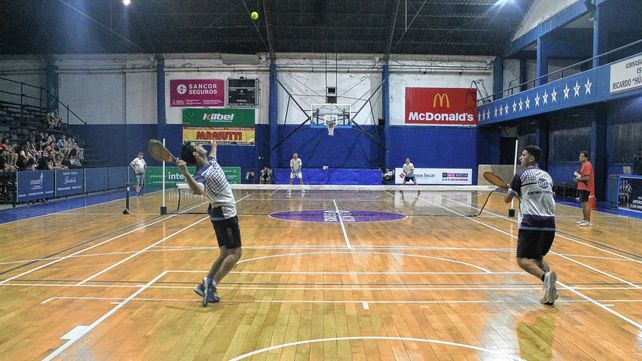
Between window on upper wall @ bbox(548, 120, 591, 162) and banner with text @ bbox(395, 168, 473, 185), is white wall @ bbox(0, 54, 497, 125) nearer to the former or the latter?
banner with text @ bbox(395, 168, 473, 185)

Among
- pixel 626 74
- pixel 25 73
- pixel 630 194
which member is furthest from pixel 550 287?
pixel 25 73

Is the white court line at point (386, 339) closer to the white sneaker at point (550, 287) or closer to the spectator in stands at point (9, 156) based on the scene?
the white sneaker at point (550, 287)

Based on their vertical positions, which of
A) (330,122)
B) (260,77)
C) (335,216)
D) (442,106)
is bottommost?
(335,216)

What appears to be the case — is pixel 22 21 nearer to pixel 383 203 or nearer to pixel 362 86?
pixel 362 86

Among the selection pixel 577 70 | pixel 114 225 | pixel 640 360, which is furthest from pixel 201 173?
pixel 577 70

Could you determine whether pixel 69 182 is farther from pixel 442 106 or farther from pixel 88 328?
pixel 442 106

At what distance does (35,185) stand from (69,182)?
269 cm

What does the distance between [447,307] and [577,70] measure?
26.6 meters

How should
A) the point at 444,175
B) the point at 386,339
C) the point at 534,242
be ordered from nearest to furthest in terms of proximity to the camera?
the point at 386,339, the point at 534,242, the point at 444,175

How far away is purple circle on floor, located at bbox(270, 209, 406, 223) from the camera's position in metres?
14.4

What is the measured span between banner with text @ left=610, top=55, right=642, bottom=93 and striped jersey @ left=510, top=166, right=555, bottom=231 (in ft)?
41.6

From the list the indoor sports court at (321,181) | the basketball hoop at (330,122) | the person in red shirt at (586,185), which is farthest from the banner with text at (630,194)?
the basketball hoop at (330,122)

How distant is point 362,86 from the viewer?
30.6 metres

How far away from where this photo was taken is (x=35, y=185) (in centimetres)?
1831
